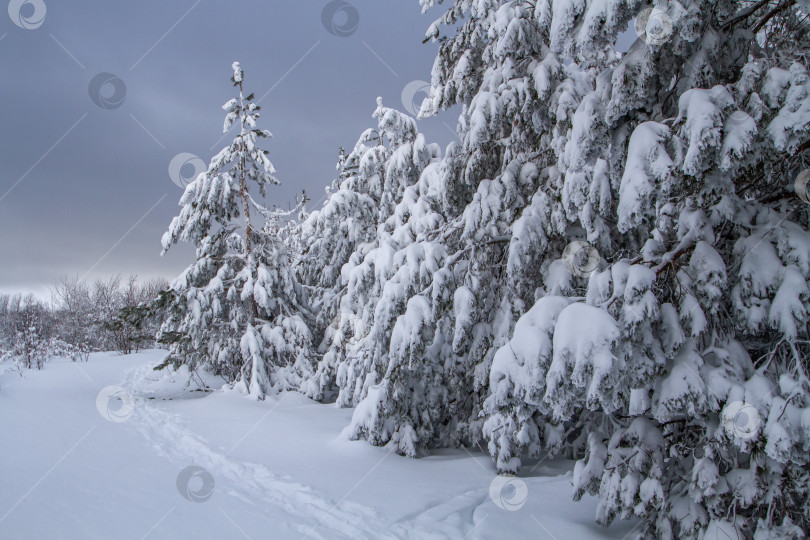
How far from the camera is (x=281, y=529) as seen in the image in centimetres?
474

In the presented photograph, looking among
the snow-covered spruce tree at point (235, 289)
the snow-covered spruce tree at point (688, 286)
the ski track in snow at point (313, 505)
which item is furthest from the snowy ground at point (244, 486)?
the snow-covered spruce tree at point (235, 289)

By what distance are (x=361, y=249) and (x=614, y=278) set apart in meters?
10.4

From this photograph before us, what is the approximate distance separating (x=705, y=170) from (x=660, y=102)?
1268mm

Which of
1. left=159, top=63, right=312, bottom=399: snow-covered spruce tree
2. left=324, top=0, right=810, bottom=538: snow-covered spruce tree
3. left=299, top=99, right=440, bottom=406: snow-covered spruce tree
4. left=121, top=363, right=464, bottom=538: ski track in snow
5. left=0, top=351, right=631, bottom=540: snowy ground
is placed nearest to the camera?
left=324, top=0, right=810, bottom=538: snow-covered spruce tree

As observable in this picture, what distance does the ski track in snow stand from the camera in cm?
478

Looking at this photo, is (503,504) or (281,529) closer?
(281,529)

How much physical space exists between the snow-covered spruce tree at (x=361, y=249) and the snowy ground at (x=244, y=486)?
186 centimetres

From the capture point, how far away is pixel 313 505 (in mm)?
5414

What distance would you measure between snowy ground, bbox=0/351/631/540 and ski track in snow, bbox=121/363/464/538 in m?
0.02

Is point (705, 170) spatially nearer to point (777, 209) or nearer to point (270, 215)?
point (777, 209)

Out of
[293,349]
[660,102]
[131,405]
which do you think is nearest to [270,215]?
[293,349]

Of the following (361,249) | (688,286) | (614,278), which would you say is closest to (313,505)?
(614,278)

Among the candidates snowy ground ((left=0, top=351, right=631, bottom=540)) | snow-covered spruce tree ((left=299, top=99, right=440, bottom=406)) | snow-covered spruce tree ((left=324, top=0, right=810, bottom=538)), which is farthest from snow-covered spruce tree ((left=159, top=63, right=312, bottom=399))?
snow-covered spruce tree ((left=324, top=0, right=810, bottom=538))

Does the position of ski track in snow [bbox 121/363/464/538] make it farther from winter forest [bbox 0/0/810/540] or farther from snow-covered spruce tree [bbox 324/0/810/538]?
snow-covered spruce tree [bbox 324/0/810/538]
